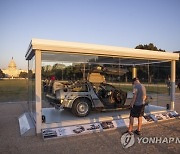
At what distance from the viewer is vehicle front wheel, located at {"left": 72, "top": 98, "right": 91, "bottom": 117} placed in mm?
9070

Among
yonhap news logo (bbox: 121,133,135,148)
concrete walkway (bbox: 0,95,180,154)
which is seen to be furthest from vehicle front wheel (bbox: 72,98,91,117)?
yonhap news logo (bbox: 121,133,135,148)

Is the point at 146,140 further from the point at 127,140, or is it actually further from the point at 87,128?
the point at 87,128

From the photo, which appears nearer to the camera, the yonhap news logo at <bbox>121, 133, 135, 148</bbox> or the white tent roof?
the yonhap news logo at <bbox>121, 133, 135, 148</bbox>

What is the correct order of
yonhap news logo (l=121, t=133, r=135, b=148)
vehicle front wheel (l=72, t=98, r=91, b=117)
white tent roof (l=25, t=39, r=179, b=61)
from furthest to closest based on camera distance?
vehicle front wheel (l=72, t=98, r=91, b=117) → white tent roof (l=25, t=39, r=179, b=61) → yonhap news logo (l=121, t=133, r=135, b=148)

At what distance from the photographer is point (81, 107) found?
9.20m

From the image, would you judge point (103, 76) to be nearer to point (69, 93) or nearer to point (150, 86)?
point (150, 86)

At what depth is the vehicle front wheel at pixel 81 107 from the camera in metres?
9.07

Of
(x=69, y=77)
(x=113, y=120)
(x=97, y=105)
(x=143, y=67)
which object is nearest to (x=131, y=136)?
(x=113, y=120)

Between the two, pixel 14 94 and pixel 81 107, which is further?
pixel 14 94

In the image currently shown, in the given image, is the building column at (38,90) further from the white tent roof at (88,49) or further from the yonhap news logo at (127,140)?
the yonhap news logo at (127,140)

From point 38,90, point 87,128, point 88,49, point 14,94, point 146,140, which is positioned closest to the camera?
point 146,140

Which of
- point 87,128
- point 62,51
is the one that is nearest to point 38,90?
point 62,51

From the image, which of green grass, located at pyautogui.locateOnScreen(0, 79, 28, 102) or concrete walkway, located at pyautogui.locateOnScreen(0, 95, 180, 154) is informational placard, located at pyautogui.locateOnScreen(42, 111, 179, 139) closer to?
concrete walkway, located at pyautogui.locateOnScreen(0, 95, 180, 154)

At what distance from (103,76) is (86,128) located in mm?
4689
